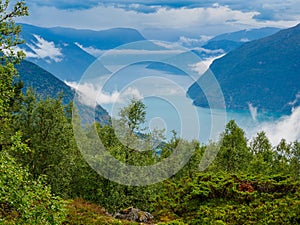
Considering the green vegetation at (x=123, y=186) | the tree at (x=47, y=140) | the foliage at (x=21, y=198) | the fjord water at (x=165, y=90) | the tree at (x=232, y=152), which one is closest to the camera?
the foliage at (x=21, y=198)

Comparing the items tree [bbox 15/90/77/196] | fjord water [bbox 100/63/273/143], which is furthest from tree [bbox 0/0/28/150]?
tree [bbox 15/90/77/196]

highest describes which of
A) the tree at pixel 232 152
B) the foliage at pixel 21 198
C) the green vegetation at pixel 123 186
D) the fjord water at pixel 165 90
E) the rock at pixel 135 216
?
the tree at pixel 232 152

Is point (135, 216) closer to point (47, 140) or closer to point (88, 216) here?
point (88, 216)

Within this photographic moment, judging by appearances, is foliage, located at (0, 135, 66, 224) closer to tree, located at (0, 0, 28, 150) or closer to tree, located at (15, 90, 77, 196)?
tree, located at (0, 0, 28, 150)

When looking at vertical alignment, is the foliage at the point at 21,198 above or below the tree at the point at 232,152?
below

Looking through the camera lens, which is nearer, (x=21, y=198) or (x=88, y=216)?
(x=21, y=198)

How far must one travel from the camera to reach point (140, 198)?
3734 centimetres

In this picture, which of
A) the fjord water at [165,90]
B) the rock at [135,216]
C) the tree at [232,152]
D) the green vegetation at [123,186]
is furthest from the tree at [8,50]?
the tree at [232,152]

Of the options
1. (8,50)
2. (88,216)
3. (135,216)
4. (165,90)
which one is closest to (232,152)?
(135,216)

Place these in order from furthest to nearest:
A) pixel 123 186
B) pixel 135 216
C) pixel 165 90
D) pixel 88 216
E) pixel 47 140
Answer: pixel 47 140
pixel 123 186
pixel 135 216
pixel 165 90
pixel 88 216

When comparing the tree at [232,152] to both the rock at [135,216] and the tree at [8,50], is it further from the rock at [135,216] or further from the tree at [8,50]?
the tree at [8,50]

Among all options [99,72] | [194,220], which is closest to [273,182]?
[194,220]

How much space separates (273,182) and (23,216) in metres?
25.6

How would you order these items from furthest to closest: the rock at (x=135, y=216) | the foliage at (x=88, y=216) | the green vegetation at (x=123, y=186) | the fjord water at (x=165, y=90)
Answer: the rock at (x=135, y=216)
the fjord water at (x=165, y=90)
the foliage at (x=88, y=216)
the green vegetation at (x=123, y=186)
